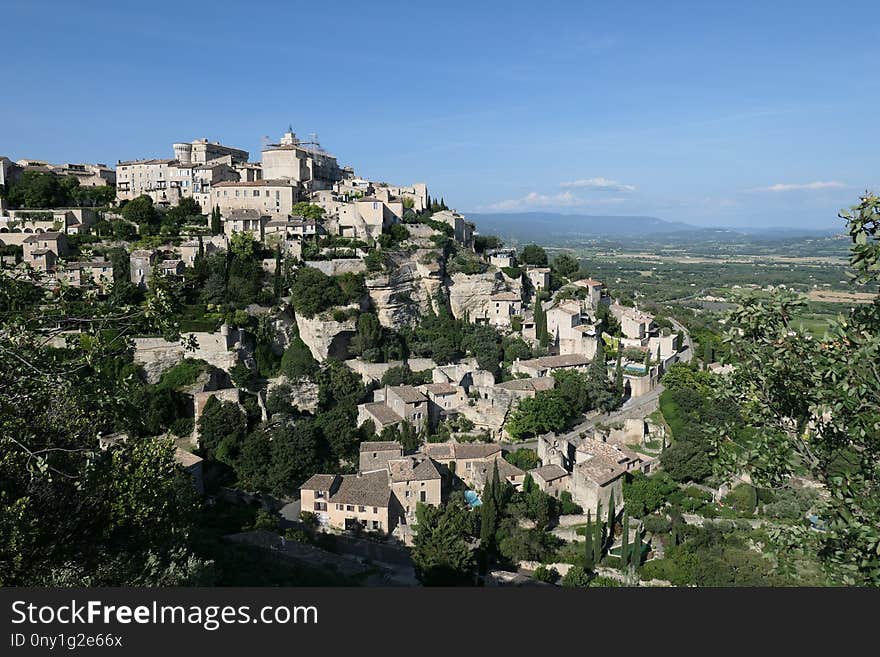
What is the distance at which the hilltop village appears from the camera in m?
25.5

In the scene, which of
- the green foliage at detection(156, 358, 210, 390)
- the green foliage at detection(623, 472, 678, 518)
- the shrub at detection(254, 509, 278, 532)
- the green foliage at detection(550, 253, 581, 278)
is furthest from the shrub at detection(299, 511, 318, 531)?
the green foliage at detection(550, 253, 581, 278)

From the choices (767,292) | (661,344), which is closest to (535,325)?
(661,344)

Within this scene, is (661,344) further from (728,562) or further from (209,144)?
(209,144)

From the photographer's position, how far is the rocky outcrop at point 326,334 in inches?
1289

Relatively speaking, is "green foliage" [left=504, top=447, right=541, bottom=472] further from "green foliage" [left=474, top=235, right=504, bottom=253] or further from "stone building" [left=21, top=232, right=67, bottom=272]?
"stone building" [left=21, top=232, right=67, bottom=272]

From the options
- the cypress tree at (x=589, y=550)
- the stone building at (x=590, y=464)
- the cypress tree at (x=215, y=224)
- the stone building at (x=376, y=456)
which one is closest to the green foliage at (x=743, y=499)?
the stone building at (x=590, y=464)

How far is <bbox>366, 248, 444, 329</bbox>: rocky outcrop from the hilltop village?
132 millimetres

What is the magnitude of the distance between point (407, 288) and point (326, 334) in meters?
7.00

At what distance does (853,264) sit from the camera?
607 centimetres

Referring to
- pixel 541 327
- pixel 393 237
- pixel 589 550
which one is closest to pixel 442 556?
pixel 589 550

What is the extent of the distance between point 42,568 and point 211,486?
1696 centimetres

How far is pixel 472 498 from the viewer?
83.5ft

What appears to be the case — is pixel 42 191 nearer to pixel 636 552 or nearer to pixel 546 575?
pixel 546 575

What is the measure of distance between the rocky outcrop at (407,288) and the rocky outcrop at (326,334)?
3.01 meters
